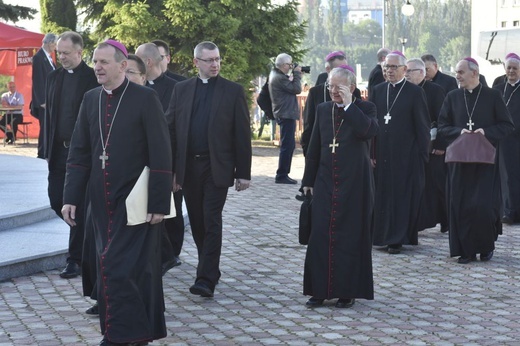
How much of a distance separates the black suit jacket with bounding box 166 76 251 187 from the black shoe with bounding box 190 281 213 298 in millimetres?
753

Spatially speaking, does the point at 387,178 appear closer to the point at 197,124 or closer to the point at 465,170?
the point at 465,170

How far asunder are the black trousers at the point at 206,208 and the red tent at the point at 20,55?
17995 millimetres

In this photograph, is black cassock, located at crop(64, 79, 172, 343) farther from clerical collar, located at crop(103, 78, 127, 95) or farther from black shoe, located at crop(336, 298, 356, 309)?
black shoe, located at crop(336, 298, 356, 309)

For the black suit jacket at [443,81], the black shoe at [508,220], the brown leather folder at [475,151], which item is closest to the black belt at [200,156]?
the brown leather folder at [475,151]

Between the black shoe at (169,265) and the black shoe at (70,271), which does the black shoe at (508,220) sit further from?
the black shoe at (70,271)

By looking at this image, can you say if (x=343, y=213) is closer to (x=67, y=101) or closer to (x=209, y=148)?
(x=209, y=148)

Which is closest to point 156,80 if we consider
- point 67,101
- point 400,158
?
point 67,101

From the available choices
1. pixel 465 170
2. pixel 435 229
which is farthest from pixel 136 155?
pixel 435 229

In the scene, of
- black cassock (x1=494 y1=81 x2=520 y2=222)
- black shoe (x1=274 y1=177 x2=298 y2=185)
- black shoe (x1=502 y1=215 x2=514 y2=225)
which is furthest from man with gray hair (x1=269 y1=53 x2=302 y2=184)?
black shoe (x1=502 y1=215 x2=514 y2=225)

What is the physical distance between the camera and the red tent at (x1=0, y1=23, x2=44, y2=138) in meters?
26.3

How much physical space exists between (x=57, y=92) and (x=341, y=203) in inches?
104

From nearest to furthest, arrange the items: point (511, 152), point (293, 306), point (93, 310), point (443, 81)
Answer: point (93, 310) < point (293, 306) < point (443, 81) < point (511, 152)

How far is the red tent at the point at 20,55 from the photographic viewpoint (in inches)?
1037

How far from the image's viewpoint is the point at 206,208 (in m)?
8.96
